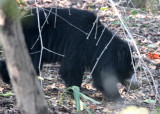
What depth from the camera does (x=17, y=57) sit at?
58.9 inches

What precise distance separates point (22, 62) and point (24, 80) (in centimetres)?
10

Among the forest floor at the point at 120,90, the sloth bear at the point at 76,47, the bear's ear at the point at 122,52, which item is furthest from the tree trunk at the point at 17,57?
the bear's ear at the point at 122,52

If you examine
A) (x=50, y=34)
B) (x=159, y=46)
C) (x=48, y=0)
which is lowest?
(x=159, y=46)

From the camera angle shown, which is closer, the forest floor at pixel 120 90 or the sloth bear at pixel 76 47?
the forest floor at pixel 120 90

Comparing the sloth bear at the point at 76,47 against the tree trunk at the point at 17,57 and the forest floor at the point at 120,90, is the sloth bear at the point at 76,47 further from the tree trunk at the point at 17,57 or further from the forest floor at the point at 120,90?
the tree trunk at the point at 17,57

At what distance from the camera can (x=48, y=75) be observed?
5.64 m

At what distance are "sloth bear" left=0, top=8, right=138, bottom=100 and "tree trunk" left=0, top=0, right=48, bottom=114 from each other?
3104 millimetres

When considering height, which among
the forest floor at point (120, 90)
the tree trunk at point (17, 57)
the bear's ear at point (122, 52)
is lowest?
the forest floor at point (120, 90)

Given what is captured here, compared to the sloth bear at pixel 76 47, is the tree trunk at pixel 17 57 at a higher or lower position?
higher

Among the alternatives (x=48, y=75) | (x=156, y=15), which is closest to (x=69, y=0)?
(x=156, y=15)

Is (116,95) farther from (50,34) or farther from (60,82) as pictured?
(50,34)

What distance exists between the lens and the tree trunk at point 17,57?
147 cm

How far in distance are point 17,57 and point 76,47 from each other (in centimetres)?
330

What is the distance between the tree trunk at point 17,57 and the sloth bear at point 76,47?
3.10m
